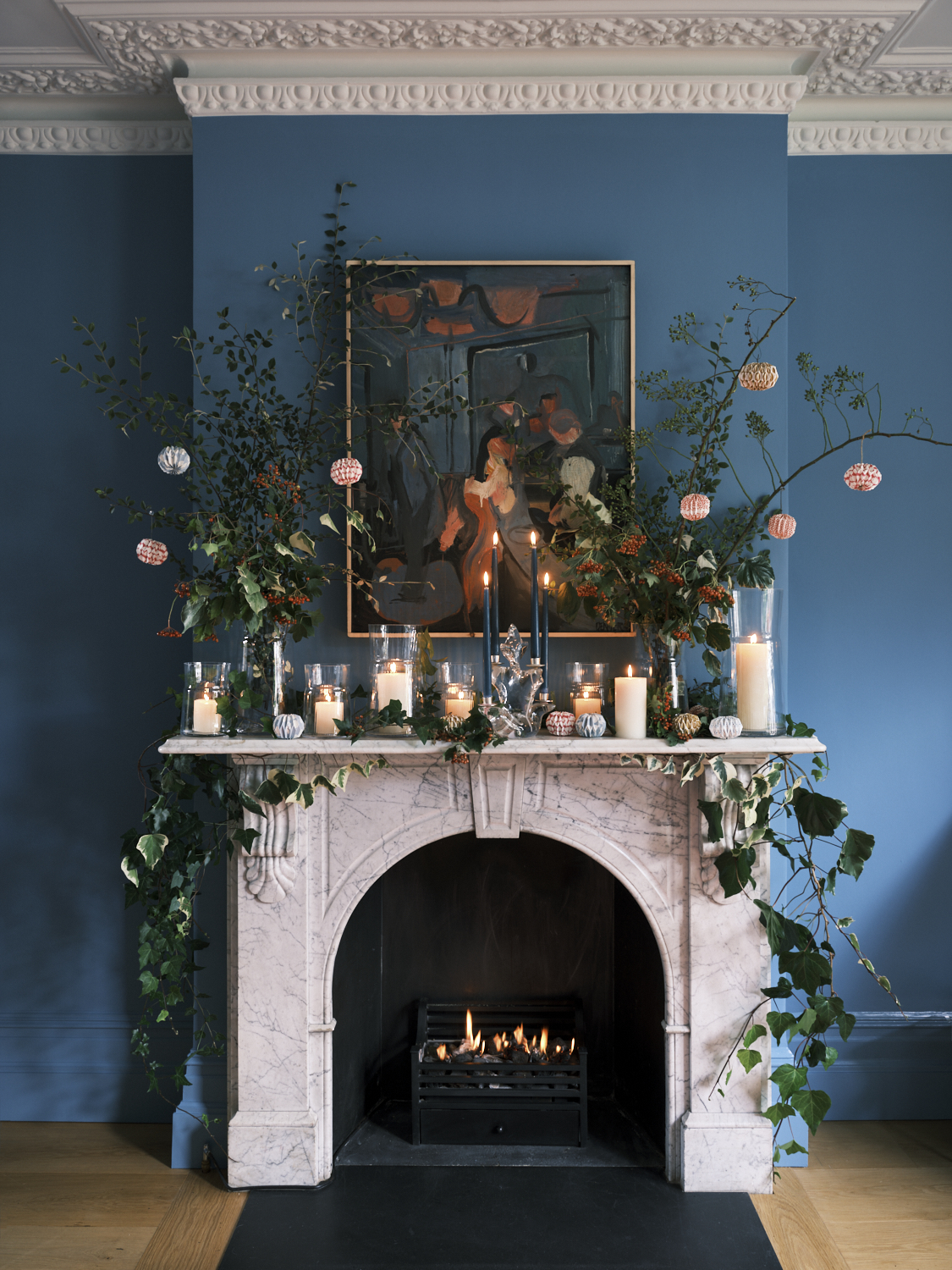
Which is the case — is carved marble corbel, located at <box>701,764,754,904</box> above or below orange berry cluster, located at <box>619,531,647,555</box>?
below

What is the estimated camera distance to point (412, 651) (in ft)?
7.35

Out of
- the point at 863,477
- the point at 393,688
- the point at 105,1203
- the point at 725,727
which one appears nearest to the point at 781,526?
the point at 863,477

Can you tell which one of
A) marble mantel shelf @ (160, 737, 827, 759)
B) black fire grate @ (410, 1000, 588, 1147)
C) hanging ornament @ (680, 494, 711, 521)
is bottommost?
black fire grate @ (410, 1000, 588, 1147)

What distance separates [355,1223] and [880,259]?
9.87 ft

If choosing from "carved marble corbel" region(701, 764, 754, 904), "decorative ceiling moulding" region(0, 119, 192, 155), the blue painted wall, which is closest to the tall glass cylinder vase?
"carved marble corbel" region(701, 764, 754, 904)

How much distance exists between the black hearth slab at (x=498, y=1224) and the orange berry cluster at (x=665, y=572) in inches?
59.8

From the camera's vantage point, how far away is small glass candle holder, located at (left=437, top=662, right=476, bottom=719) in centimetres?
217

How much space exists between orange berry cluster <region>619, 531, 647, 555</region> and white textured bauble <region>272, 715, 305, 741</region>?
2.87 feet

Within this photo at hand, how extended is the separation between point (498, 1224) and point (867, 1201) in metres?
0.95

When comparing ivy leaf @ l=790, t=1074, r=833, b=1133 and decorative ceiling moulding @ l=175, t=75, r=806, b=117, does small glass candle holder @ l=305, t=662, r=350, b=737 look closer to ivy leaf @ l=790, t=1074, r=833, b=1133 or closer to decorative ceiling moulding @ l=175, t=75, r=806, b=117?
ivy leaf @ l=790, t=1074, r=833, b=1133

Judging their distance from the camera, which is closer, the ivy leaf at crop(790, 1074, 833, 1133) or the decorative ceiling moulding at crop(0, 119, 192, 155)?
the ivy leaf at crop(790, 1074, 833, 1133)

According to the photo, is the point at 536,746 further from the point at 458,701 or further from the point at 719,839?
the point at 719,839

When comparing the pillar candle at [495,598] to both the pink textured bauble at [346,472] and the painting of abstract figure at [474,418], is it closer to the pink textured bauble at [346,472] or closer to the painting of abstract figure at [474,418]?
the painting of abstract figure at [474,418]

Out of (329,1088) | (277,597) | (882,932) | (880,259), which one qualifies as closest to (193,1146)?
(329,1088)
